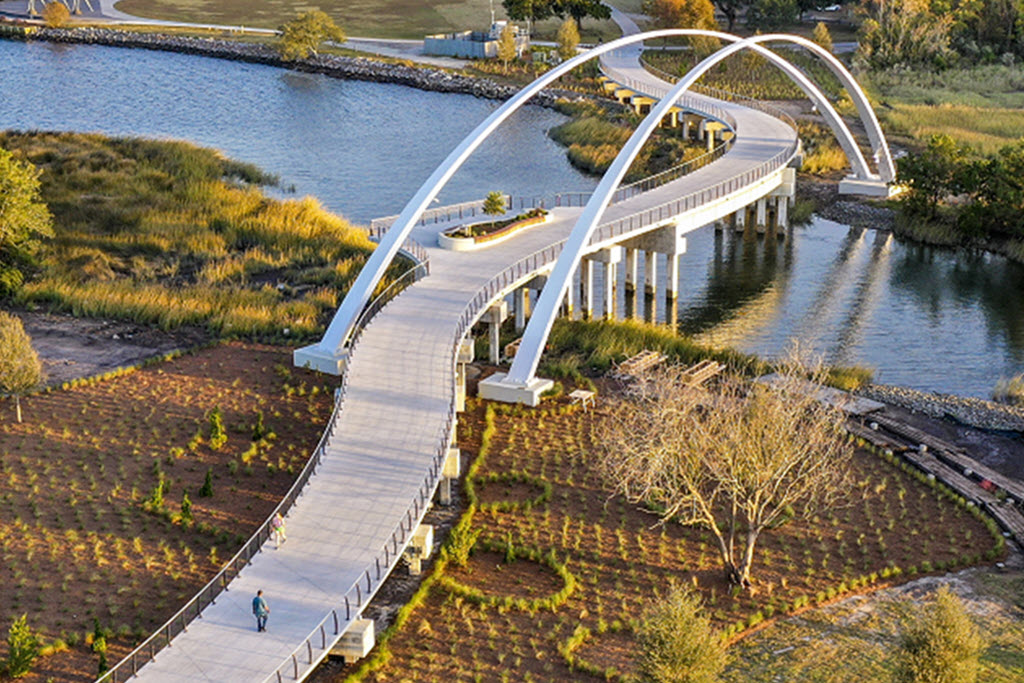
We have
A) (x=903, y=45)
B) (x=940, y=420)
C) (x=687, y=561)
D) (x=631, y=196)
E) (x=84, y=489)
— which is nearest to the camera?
(x=687, y=561)

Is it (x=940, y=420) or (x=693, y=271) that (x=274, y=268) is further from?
(x=940, y=420)

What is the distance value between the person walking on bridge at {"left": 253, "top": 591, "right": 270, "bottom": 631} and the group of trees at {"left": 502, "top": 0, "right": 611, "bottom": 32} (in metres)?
103

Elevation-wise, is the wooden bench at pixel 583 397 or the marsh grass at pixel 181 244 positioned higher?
the marsh grass at pixel 181 244

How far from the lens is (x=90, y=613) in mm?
33906

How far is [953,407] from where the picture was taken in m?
49.7

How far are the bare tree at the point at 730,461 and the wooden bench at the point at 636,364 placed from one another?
925 centimetres

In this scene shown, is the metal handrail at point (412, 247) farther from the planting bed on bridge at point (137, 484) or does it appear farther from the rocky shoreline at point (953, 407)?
the rocky shoreline at point (953, 407)

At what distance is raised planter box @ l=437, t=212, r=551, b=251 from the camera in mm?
57688

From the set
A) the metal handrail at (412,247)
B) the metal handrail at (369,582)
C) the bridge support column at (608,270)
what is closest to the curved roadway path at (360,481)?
the metal handrail at (369,582)

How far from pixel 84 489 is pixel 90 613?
6.74 metres

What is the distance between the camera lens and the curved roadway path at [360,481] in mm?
31156

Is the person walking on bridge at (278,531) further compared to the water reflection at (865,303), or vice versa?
the water reflection at (865,303)

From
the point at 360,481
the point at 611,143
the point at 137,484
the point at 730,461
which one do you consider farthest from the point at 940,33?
the point at 137,484

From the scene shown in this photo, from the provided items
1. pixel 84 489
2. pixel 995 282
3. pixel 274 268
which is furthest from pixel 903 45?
pixel 84 489
